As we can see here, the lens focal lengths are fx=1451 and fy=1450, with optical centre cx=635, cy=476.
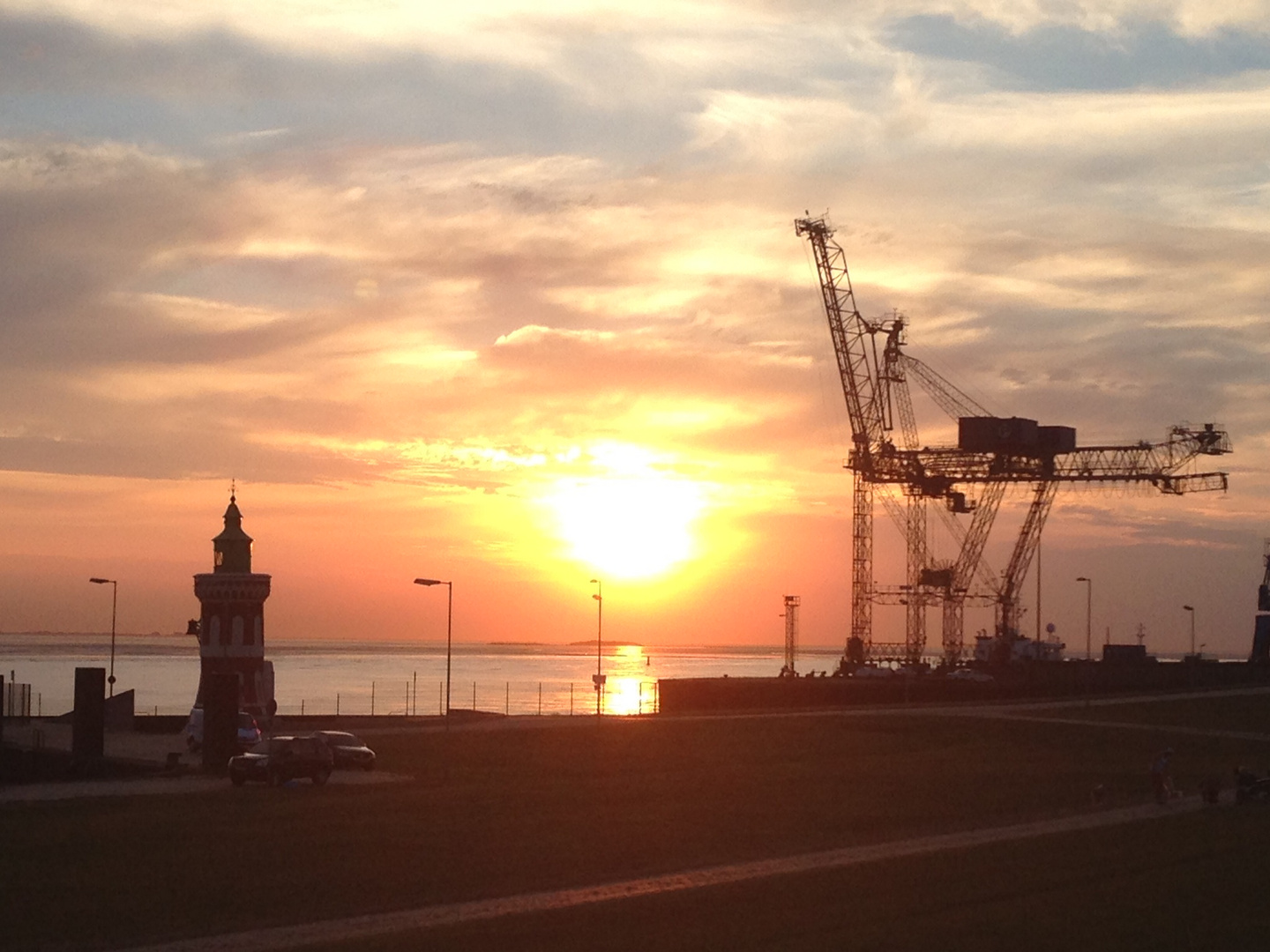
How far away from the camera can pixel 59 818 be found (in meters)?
38.5

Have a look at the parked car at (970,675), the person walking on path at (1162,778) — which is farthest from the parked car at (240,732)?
the parked car at (970,675)

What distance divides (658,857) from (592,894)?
4895 millimetres

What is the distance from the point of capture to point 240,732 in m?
60.0

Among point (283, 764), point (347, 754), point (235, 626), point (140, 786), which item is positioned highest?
point (235, 626)

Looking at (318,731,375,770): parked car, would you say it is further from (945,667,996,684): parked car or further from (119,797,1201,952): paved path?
(945,667,996,684): parked car

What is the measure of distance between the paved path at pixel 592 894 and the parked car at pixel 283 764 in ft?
75.7

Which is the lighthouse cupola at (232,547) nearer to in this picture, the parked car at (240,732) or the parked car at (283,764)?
the parked car at (240,732)

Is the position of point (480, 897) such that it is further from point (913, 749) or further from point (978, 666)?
point (978, 666)

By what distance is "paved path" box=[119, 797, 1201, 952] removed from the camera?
22.8 metres

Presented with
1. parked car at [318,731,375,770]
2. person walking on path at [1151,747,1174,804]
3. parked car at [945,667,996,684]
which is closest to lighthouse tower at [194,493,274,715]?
parked car at [318,731,375,770]

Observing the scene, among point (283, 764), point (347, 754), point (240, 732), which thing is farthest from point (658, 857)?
point (240, 732)

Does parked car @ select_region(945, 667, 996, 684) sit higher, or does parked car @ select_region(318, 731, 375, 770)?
parked car @ select_region(945, 667, 996, 684)

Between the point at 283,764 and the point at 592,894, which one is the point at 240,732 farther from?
the point at 592,894

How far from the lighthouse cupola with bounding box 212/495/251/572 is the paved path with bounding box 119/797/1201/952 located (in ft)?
146
